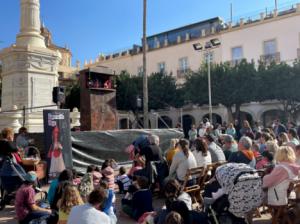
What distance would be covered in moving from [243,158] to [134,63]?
43560 mm

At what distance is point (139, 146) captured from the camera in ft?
28.4

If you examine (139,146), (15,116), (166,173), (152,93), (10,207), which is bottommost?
(10,207)

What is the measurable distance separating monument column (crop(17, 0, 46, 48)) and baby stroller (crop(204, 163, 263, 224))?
49.4ft

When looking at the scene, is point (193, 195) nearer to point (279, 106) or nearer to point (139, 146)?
point (139, 146)

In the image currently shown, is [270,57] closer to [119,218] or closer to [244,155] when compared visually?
[244,155]

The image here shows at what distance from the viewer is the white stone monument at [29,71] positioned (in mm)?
16828

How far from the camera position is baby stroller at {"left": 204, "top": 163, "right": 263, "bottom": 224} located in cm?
456

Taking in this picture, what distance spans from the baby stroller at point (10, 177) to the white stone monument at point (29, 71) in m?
9.92

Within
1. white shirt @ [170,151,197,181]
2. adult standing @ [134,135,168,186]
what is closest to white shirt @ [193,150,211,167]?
white shirt @ [170,151,197,181]

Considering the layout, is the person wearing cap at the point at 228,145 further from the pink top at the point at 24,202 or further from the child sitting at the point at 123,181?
the pink top at the point at 24,202

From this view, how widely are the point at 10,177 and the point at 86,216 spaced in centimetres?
366

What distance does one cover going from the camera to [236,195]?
4.56 meters

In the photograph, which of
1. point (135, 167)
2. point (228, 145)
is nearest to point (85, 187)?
point (135, 167)

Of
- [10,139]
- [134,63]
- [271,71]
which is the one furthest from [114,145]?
[134,63]
